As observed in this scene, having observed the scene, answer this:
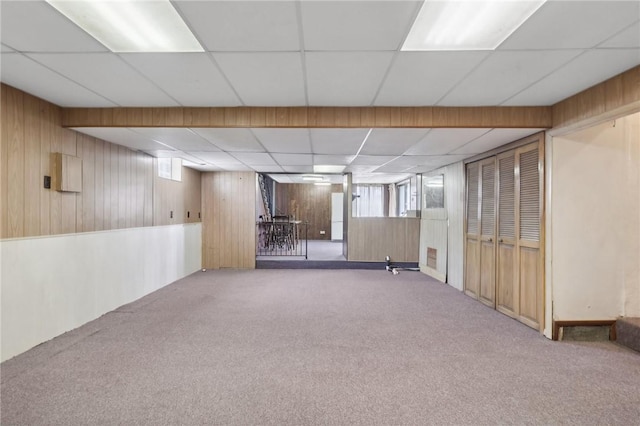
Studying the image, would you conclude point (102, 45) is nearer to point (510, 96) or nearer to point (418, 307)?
point (510, 96)

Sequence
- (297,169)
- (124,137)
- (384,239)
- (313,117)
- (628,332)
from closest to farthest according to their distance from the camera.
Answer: (628,332) → (313,117) → (124,137) → (297,169) → (384,239)

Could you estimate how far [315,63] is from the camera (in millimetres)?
2254

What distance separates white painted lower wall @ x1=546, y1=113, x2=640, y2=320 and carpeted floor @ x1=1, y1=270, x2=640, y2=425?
1.61 ft

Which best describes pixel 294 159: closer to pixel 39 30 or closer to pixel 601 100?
pixel 39 30

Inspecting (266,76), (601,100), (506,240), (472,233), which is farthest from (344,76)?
(472,233)

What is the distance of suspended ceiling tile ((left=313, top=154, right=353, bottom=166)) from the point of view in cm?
514

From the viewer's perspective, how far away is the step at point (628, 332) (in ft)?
9.55

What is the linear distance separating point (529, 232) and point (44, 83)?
5.01 meters

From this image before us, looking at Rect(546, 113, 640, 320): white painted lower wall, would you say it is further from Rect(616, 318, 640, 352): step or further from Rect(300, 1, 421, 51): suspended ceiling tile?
Rect(300, 1, 421, 51): suspended ceiling tile

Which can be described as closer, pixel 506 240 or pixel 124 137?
pixel 124 137

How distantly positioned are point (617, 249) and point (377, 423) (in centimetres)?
317

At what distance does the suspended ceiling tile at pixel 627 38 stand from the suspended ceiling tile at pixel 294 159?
12.1 feet

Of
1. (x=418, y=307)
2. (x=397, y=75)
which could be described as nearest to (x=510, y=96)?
(x=397, y=75)

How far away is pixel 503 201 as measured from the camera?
408cm
